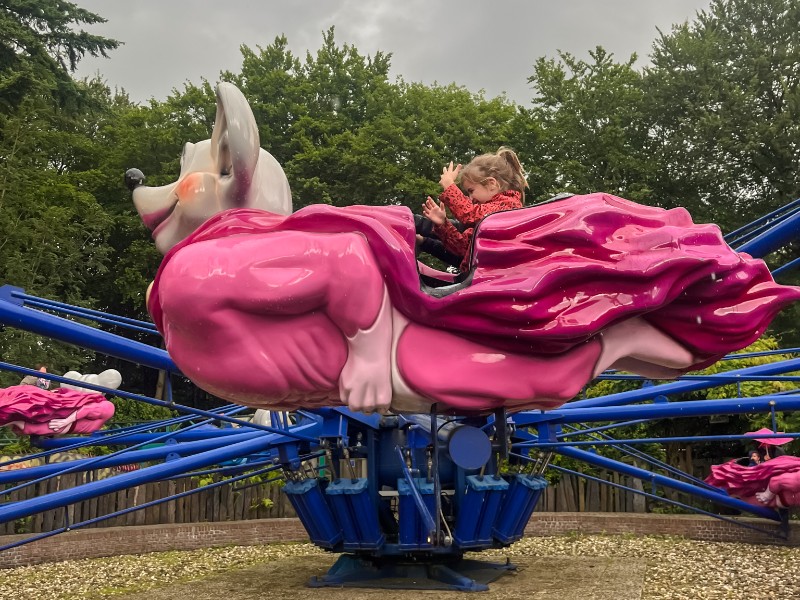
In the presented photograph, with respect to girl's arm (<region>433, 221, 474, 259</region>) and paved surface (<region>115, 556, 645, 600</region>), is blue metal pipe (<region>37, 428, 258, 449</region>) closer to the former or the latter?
paved surface (<region>115, 556, 645, 600</region>)

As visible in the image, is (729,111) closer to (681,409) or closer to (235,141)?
(681,409)

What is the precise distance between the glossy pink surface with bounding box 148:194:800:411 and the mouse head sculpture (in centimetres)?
31

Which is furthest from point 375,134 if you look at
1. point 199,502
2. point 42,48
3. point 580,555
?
point 580,555

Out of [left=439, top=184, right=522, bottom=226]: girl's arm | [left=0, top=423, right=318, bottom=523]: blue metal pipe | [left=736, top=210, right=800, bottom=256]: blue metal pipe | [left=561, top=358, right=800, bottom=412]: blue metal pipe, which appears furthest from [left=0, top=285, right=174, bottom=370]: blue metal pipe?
[left=561, top=358, right=800, bottom=412]: blue metal pipe

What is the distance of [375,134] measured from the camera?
2266 cm

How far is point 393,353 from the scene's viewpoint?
1959mm

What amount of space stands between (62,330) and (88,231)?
20.8 meters

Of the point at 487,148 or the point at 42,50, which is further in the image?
the point at 487,148

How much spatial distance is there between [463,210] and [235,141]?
1170 millimetres

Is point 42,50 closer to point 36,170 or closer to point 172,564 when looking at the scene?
point 36,170

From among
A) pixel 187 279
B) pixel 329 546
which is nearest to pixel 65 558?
pixel 329 546

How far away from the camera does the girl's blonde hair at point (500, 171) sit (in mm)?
3311

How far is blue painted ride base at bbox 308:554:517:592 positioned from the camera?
6293mm

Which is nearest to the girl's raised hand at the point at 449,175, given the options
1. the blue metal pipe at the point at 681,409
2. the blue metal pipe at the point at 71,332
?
the blue metal pipe at the point at 71,332
